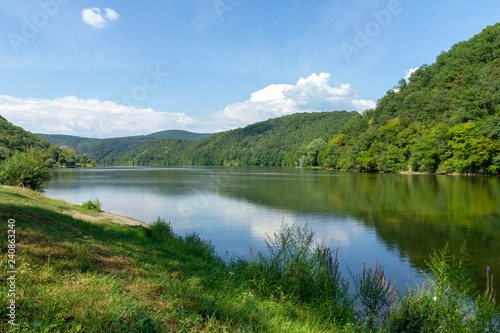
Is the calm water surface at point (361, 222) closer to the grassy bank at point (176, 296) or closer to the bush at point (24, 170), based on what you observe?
the grassy bank at point (176, 296)

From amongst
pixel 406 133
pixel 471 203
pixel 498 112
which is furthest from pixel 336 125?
pixel 471 203

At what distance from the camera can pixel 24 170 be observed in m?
25.3

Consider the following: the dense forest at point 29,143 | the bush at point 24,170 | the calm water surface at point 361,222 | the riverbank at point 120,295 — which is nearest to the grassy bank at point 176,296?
the riverbank at point 120,295

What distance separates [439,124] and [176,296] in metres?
80.3

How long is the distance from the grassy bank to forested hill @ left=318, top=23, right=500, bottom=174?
62534 millimetres

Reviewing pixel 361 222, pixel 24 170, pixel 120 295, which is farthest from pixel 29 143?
pixel 120 295

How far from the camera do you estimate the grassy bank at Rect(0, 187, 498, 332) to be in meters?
4.10

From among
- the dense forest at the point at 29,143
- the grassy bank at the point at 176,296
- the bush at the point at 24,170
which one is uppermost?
the dense forest at the point at 29,143

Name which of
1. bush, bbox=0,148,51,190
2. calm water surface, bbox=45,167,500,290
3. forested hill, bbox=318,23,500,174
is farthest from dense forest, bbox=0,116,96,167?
forested hill, bbox=318,23,500,174

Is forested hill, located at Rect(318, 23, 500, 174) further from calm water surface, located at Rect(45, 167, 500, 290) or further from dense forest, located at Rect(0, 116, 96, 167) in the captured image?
dense forest, located at Rect(0, 116, 96, 167)

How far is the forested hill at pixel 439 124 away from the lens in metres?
60.7

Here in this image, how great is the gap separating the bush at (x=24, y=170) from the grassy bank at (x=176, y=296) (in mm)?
19853

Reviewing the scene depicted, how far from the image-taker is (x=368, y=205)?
88.2 feet

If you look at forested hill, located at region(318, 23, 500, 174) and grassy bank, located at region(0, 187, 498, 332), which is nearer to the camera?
grassy bank, located at region(0, 187, 498, 332)
